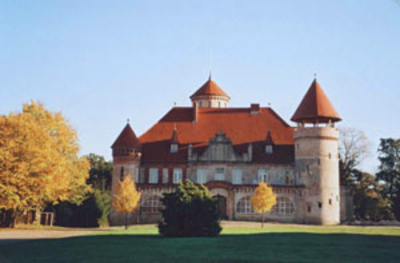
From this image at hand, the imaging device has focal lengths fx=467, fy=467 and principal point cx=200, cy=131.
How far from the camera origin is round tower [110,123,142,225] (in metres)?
52.1

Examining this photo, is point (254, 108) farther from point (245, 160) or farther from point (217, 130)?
point (245, 160)

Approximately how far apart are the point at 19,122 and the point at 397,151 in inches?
2035

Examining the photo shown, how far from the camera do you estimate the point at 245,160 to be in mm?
A: 52969

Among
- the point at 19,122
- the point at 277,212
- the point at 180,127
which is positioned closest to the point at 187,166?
the point at 180,127

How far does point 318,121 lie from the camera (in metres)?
52.0

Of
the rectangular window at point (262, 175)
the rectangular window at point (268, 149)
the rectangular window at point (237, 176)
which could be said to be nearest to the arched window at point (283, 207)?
the rectangular window at point (262, 175)

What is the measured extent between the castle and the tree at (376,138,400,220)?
38.4 feet

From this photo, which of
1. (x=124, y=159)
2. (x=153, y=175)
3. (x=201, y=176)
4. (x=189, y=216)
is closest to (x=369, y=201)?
(x=201, y=176)

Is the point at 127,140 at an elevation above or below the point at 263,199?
above

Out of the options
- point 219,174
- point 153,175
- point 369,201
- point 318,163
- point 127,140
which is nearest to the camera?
point 318,163

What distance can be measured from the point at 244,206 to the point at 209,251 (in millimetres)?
29648

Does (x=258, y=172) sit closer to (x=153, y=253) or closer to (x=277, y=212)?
(x=277, y=212)

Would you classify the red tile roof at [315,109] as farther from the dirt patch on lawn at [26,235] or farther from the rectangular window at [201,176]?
the dirt patch on lawn at [26,235]

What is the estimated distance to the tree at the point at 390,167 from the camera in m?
64.8
